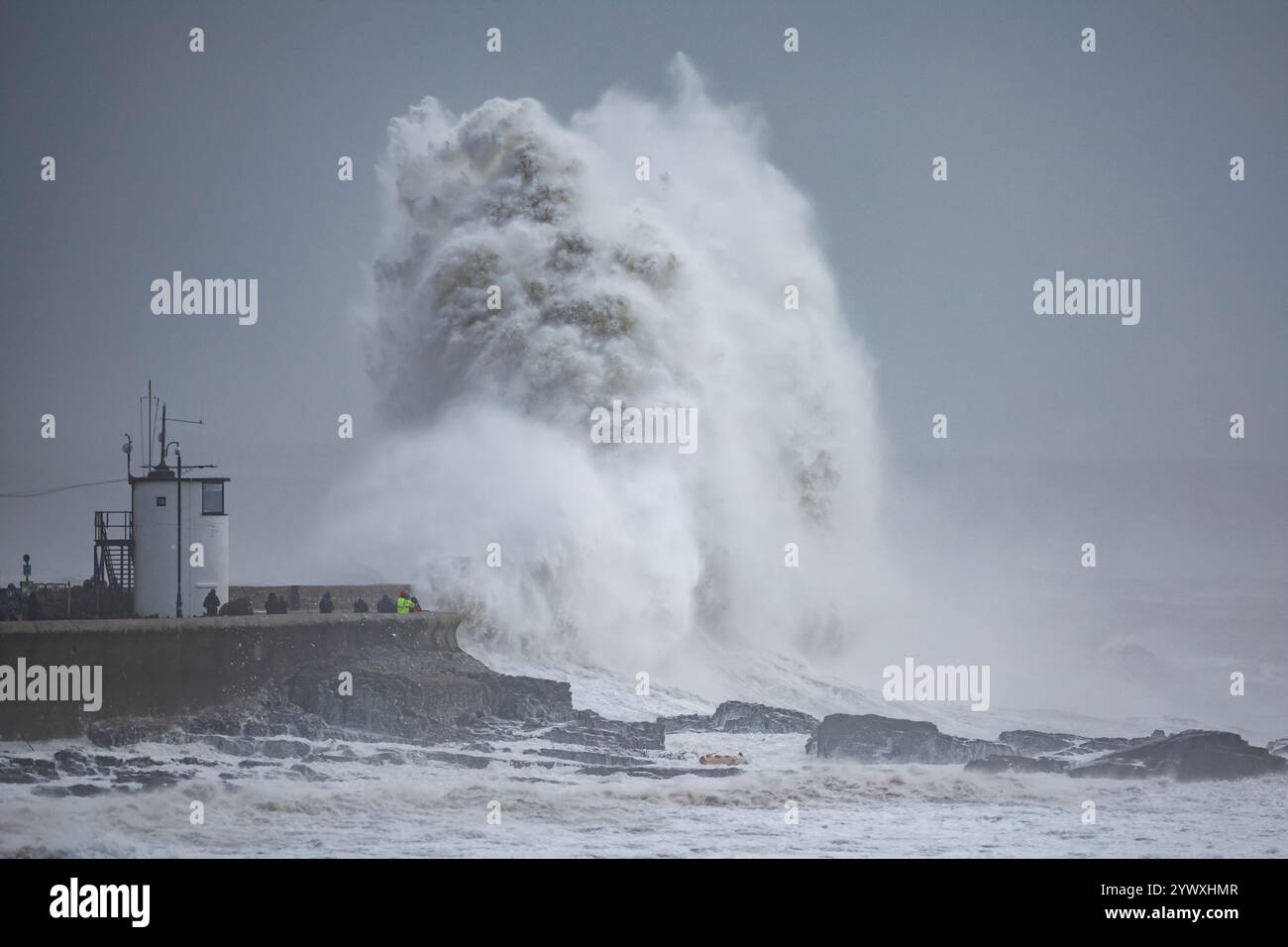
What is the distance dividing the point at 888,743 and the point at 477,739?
527 cm

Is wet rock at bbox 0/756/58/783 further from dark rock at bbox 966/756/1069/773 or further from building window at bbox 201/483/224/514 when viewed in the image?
dark rock at bbox 966/756/1069/773

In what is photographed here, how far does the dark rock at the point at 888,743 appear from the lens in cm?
2192

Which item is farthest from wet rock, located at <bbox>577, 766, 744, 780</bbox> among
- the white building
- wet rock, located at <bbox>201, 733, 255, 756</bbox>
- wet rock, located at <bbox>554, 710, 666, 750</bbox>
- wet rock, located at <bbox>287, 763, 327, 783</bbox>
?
the white building

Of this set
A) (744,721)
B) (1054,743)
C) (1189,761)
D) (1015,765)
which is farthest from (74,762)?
(1189,761)

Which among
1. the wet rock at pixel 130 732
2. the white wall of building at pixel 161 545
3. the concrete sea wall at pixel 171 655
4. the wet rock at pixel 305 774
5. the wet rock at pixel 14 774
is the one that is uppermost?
the white wall of building at pixel 161 545

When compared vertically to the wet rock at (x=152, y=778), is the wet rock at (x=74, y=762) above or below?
above

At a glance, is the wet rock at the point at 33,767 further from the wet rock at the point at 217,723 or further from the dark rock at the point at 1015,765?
the dark rock at the point at 1015,765

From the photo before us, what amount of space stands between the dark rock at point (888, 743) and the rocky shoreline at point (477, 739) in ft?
0.06

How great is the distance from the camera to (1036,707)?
29562 millimetres

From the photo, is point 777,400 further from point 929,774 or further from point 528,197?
point 929,774

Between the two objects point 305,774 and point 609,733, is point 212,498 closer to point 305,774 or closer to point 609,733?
point 305,774

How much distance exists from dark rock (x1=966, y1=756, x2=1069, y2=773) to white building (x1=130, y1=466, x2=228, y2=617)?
32.4 feet

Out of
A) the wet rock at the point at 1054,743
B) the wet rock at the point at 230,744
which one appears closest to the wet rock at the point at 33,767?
the wet rock at the point at 230,744
